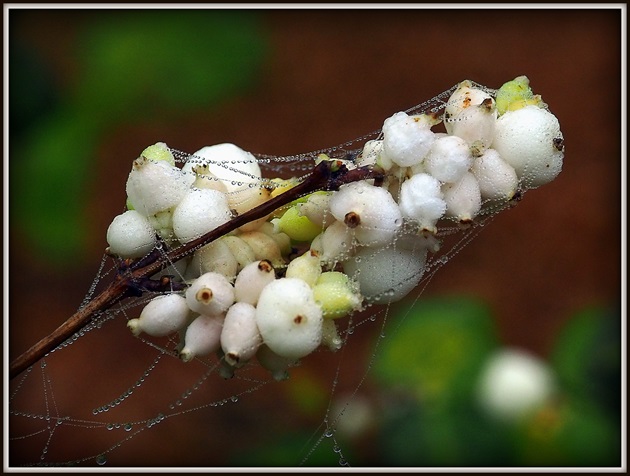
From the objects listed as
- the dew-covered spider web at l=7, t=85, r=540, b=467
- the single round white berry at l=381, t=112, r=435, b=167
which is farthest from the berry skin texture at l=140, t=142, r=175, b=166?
the dew-covered spider web at l=7, t=85, r=540, b=467

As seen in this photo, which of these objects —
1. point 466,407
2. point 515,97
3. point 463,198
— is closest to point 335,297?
point 463,198

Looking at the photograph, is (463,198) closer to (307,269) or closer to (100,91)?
(307,269)

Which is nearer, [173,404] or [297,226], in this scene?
[297,226]

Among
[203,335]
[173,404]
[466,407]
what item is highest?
[203,335]

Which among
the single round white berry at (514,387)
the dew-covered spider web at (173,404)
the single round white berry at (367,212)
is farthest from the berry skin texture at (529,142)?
the dew-covered spider web at (173,404)

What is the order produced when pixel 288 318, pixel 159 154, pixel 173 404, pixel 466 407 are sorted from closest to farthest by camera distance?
pixel 288 318 < pixel 159 154 < pixel 466 407 < pixel 173 404

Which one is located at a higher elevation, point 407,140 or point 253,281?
point 407,140

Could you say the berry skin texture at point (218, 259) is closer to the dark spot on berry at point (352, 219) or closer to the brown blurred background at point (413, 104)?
the dark spot on berry at point (352, 219)
